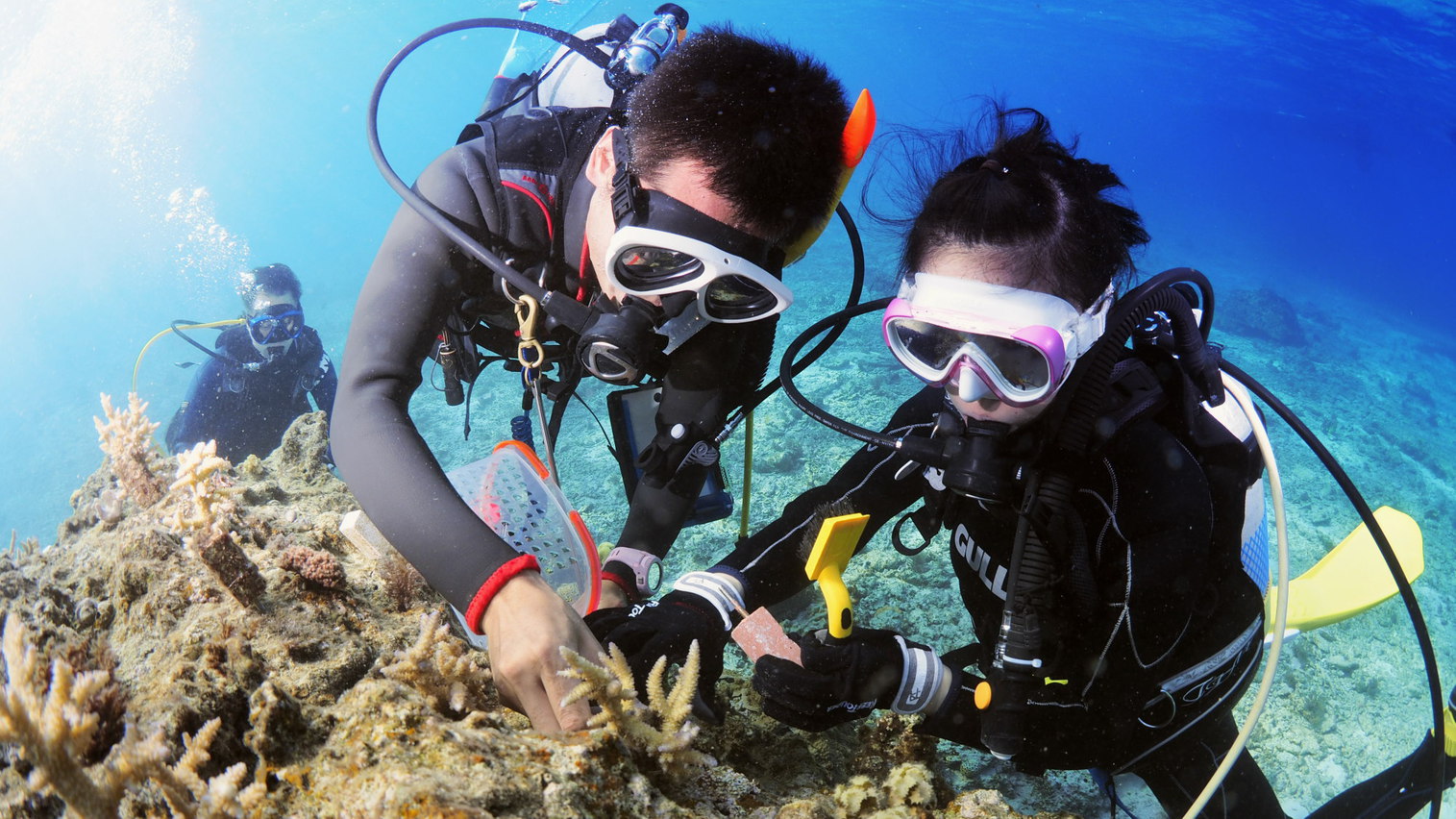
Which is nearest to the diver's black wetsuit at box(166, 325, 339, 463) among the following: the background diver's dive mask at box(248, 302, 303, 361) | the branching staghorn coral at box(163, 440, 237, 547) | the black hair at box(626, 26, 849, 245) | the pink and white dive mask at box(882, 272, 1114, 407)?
the background diver's dive mask at box(248, 302, 303, 361)

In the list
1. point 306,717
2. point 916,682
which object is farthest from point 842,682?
point 306,717

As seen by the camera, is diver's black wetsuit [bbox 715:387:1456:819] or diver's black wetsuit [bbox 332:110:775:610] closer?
diver's black wetsuit [bbox 332:110:775:610]

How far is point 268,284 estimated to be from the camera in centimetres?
760

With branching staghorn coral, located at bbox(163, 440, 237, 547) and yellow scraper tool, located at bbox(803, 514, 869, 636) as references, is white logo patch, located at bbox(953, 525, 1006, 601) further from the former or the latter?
branching staghorn coral, located at bbox(163, 440, 237, 547)

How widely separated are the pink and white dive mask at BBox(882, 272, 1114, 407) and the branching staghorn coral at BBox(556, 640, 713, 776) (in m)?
1.19

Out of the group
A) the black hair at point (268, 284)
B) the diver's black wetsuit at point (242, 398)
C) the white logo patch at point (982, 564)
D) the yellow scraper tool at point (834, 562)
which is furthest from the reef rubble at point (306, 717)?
the black hair at point (268, 284)

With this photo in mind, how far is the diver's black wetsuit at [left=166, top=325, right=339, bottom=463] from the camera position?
7.50 m

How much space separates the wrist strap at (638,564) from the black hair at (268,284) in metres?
7.08

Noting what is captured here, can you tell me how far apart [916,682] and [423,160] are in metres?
83.1

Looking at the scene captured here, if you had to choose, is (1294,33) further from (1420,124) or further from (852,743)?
(852,743)

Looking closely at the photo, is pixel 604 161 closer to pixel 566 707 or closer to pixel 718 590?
pixel 718 590

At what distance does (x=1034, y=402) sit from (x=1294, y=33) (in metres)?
50.3

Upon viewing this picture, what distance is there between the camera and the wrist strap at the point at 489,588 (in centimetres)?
163

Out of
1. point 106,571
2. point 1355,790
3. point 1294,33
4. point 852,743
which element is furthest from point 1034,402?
point 1294,33
